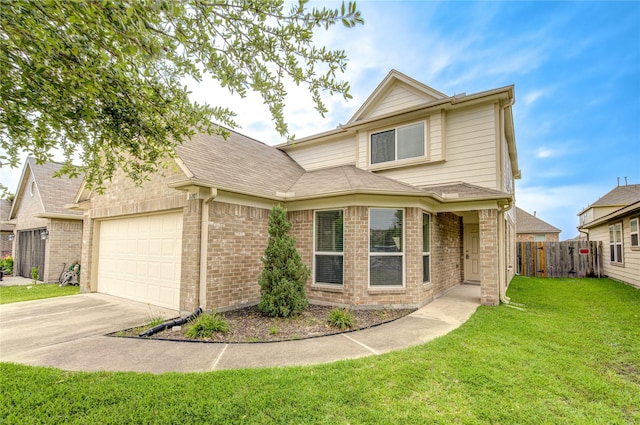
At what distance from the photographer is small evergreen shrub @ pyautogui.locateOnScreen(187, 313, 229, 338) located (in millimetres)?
5184

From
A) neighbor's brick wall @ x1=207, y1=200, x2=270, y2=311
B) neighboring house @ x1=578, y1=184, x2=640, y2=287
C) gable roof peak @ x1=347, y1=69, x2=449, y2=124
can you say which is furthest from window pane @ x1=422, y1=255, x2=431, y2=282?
neighboring house @ x1=578, y1=184, x2=640, y2=287

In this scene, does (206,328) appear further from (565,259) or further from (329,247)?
(565,259)

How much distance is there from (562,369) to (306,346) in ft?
11.7

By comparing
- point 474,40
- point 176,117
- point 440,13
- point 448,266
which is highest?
point 474,40

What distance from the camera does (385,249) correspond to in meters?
7.47

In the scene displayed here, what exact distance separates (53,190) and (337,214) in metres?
14.3

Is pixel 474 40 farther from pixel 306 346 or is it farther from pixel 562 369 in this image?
pixel 306 346

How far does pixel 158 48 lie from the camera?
251cm

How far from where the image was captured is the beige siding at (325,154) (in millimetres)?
11305

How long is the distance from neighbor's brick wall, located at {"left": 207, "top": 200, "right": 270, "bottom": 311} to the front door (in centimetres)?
841

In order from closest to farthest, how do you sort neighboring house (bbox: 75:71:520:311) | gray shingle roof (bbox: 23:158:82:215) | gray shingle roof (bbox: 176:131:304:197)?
neighboring house (bbox: 75:71:520:311) < gray shingle roof (bbox: 176:131:304:197) < gray shingle roof (bbox: 23:158:82:215)

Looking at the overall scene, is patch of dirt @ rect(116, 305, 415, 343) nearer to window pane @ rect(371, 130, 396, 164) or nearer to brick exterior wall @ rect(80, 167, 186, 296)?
brick exterior wall @ rect(80, 167, 186, 296)

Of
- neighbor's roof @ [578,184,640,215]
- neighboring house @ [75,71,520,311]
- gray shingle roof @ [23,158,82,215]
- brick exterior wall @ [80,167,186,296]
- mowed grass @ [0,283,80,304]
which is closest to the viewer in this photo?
neighboring house @ [75,71,520,311]

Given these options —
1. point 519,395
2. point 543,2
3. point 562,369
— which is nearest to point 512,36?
point 543,2
